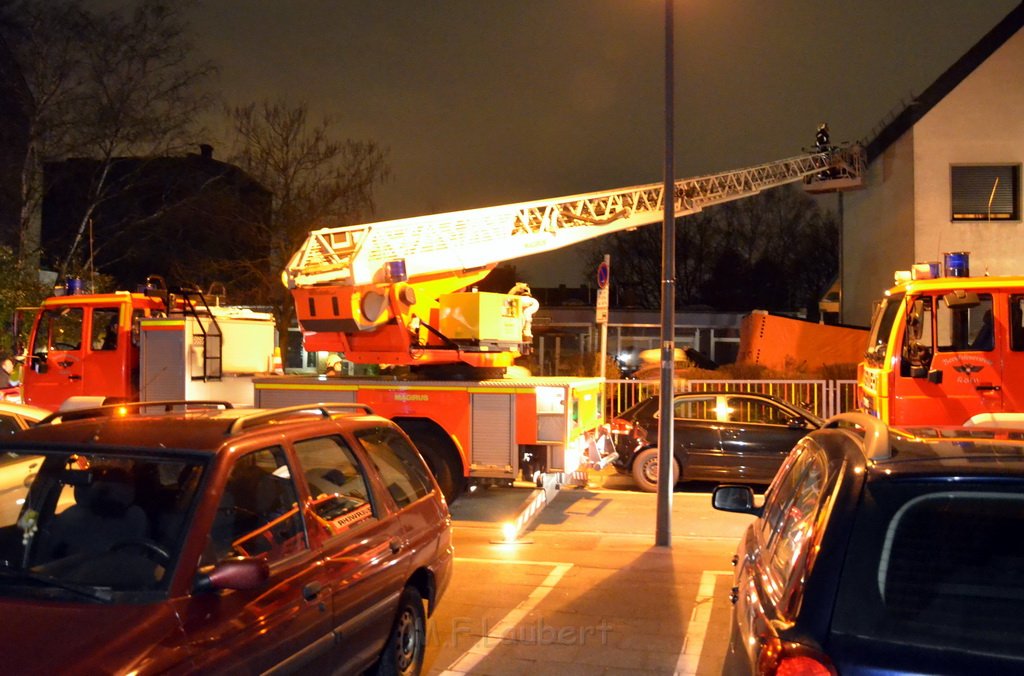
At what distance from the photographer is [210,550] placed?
11.8ft

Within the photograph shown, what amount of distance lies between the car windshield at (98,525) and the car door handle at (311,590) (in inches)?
23.5

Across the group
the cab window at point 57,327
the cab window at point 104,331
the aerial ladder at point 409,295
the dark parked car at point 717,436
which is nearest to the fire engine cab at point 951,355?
the dark parked car at point 717,436

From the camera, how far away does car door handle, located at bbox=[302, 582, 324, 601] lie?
12.6 feet

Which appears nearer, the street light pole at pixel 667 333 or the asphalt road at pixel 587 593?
the asphalt road at pixel 587 593

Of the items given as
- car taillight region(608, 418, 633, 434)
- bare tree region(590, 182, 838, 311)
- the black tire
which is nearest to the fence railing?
car taillight region(608, 418, 633, 434)

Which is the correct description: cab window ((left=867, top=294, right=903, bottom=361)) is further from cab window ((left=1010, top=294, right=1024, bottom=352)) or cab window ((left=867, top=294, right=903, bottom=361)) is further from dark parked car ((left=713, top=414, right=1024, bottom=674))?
dark parked car ((left=713, top=414, right=1024, bottom=674))

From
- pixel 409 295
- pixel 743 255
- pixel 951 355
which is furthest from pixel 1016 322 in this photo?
pixel 743 255

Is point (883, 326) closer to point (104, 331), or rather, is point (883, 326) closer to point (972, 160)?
point (104, 331)

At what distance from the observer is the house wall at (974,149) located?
760 inches

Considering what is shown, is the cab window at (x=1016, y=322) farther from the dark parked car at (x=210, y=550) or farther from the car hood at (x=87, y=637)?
the car hood at (x=87, y=637)

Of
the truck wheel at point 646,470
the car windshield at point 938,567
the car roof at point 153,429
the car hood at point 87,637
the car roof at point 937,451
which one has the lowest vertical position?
the truck wheel at point 646,470

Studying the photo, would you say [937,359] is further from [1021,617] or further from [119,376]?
[119,376]

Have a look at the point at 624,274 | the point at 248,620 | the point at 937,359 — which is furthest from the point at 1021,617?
the point at 624,274

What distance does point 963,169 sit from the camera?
19.9 m
